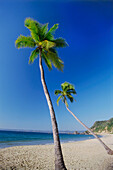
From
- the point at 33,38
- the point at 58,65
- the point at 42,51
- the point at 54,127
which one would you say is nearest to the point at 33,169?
the point at 54,127

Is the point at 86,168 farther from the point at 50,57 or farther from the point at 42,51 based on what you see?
the point at 42,51

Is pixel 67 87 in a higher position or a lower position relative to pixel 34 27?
lower

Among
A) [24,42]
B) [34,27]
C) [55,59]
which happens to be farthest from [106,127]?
[34,27]

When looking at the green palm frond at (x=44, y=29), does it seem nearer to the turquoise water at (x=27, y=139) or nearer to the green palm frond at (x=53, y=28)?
the green palm frond at (x=53, y=28)

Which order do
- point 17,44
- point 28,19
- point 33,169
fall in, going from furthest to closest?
point 17,44 → point 28,19 → point 33,169

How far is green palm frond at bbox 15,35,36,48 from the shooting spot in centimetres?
658

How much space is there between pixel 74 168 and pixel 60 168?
189 cm

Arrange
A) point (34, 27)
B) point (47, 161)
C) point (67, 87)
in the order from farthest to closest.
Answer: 1. point (67, 87)
2. point (34, 27)
3. point (47, 161)

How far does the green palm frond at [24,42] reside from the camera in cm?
658

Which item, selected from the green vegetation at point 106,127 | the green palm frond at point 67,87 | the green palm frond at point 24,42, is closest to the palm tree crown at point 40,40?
the green palm frond at point 24,42

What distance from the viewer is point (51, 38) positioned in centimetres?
→ 707

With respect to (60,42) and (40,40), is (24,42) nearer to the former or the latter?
(40,40)

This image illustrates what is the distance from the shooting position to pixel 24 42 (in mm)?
6906

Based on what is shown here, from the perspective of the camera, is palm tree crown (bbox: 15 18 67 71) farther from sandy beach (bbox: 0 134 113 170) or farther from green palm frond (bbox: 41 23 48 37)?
sandy beach (bbox: 0 134 113 170)
